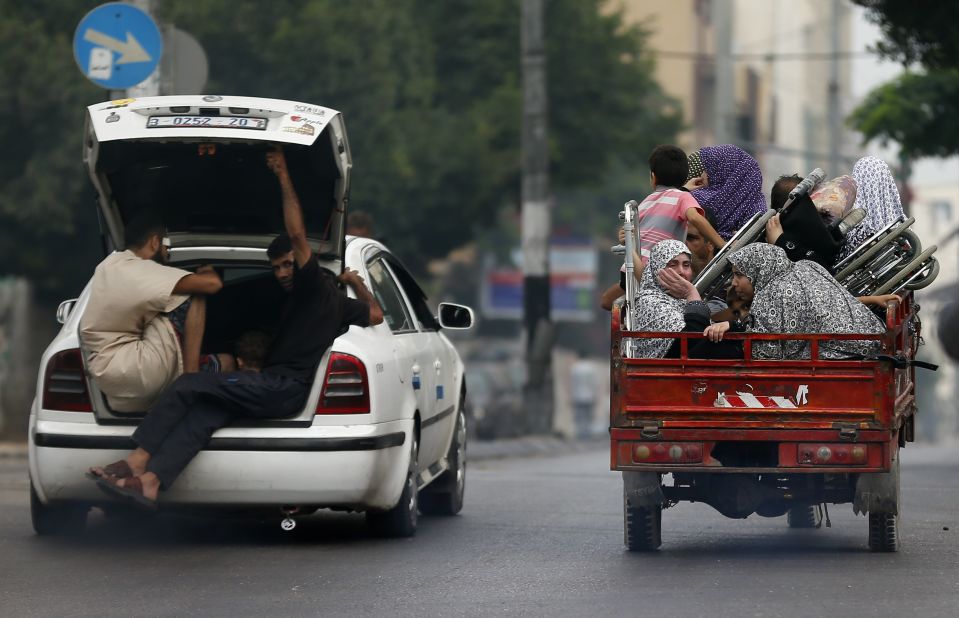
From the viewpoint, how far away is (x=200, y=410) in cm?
912

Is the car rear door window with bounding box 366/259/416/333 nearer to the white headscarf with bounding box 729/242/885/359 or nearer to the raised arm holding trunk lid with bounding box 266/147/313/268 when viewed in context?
the raised arm holding trunk lid with bounding box 266/147/313/268

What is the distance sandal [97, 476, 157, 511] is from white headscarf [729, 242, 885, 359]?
9.35 ft

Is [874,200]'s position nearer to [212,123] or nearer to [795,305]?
[795,305]

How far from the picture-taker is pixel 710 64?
65688 mm

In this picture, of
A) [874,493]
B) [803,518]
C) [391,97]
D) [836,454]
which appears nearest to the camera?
[836,454]

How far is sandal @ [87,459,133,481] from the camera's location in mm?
9000

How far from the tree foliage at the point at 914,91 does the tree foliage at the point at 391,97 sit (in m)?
6.50

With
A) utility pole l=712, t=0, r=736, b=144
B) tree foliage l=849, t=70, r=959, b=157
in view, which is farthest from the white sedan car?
utility pole l=712, t=0, r=736, b=144

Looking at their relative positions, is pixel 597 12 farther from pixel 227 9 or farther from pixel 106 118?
pixel 106 118

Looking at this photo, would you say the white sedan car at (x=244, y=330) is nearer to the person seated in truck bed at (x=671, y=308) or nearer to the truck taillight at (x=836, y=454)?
the person seated in truck bed at (x=671, y=308)

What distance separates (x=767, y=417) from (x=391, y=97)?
17634 millimetres

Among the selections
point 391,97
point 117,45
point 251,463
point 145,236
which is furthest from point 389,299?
point 391,97

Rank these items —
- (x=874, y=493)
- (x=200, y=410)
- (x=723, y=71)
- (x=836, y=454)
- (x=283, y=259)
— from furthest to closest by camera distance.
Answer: (x=723, y=71)
(x=283, y=259)
(x=200, y=410)
(x=874, y=493)
(x=836, y=454)

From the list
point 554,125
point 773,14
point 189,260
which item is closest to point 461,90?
point 554,125
